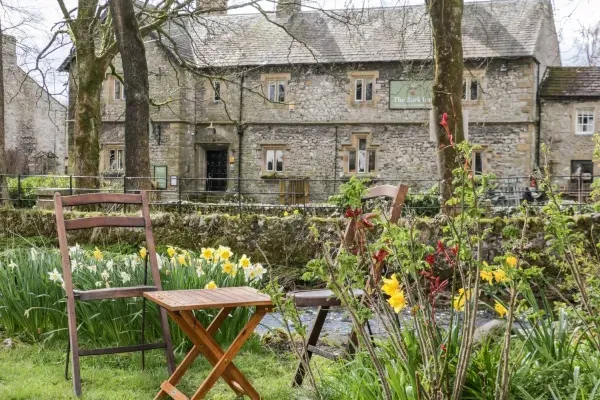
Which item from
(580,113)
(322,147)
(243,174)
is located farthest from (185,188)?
(580,113)

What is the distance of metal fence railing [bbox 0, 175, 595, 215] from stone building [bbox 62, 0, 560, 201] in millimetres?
330

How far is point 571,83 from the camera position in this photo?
27484 millimetres

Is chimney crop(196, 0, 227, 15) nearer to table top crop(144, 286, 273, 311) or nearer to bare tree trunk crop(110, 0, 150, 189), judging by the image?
bare tree trunk crop(110, 0, 150, 189)

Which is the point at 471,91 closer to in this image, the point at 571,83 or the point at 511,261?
the point at 571,83

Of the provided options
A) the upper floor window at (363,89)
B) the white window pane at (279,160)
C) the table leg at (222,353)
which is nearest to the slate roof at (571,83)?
the upper floor window at (363,89)

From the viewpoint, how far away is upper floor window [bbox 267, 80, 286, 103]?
2894 cm

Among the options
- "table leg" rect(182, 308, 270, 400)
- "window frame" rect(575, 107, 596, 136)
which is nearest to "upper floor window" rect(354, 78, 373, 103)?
"window frame" rect(575, 107, 596, 136)

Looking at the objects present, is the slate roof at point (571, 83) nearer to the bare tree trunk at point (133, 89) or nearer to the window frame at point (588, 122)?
the window frame at point (588, 122)

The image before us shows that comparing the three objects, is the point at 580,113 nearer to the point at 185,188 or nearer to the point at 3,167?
the point at 185,188

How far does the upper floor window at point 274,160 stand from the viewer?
94.7 feet

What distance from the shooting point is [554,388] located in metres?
3.32

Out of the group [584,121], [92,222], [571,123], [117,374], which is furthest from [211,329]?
[584,121]

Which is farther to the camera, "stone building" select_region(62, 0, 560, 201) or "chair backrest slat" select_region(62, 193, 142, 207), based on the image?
"stone building" select_region(62, 0, 560, 201)

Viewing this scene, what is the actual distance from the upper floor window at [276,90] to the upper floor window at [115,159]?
269 inches
